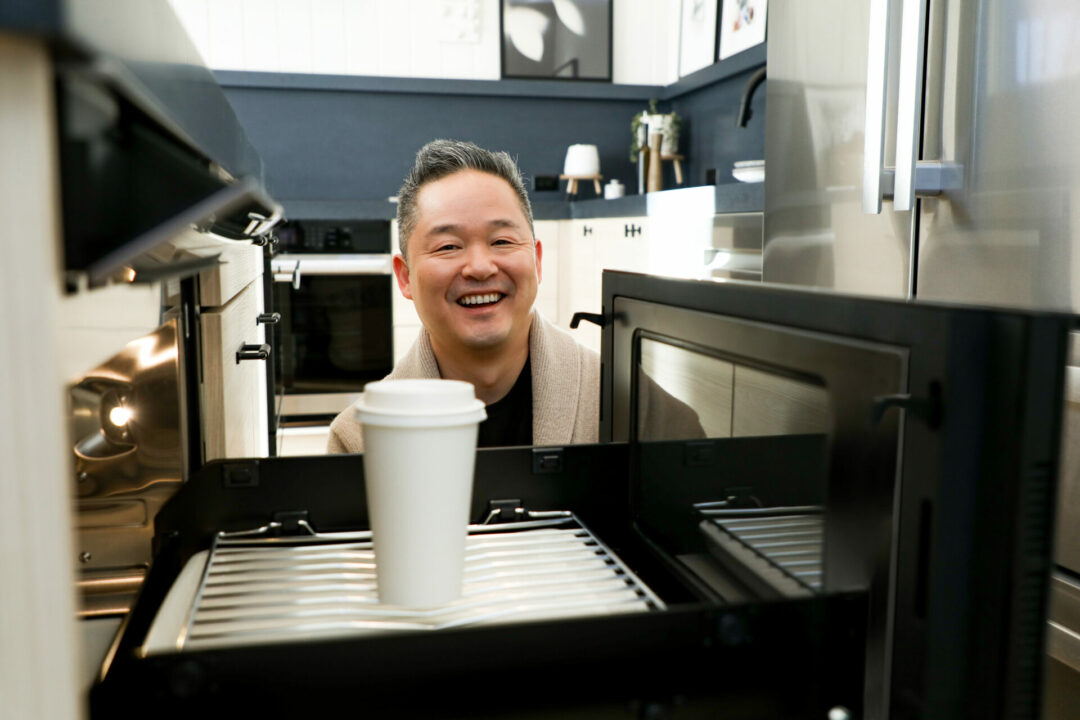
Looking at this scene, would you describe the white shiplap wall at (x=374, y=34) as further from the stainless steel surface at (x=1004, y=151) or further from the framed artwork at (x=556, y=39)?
the stainless steel surface at (x=1004, y=151)

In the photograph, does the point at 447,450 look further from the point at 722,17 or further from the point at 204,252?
the point at 722,17

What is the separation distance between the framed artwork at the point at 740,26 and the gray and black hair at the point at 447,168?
246cm

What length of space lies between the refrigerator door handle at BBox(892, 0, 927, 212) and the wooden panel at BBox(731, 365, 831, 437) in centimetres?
72

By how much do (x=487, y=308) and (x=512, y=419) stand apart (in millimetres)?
225

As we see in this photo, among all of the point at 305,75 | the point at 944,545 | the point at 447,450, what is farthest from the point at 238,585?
the point at 305,75

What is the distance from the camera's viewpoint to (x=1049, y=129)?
113 centimetres

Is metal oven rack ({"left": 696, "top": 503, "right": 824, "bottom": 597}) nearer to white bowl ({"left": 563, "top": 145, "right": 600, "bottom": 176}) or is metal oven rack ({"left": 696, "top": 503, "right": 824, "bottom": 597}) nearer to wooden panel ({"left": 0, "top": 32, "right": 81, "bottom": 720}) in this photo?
wooden panel ({"left": 0, "top": 32, "right": 81, "bottom": 720})

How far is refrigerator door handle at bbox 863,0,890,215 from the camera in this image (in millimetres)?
1349

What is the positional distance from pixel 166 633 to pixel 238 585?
9 cm

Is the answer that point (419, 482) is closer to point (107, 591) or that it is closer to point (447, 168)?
point (107, 591)

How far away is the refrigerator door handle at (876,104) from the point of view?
1.35m

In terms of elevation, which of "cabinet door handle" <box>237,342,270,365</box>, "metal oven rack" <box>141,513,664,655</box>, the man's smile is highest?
the man's smile

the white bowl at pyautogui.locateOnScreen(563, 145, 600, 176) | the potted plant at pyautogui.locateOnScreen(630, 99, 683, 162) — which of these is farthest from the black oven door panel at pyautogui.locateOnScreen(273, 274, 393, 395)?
the potted plant at pyautogui.locateOnScreen(630, 99, 683, 162)

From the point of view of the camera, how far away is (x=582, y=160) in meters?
4.44
